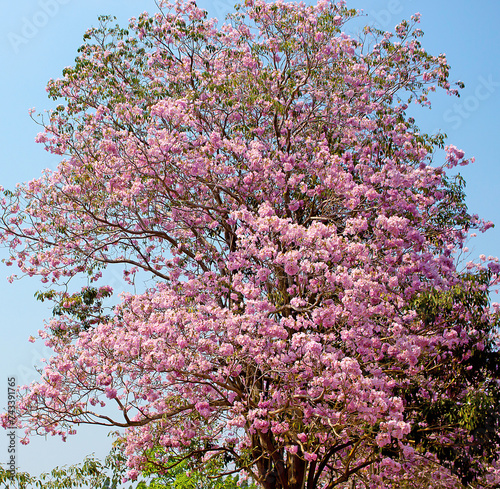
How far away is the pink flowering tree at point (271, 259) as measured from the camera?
915cm

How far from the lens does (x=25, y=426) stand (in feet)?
36.6

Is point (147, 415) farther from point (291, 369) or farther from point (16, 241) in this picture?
point (16, 241)

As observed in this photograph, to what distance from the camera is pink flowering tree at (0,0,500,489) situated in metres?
9.15

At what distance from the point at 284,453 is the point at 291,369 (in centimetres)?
328

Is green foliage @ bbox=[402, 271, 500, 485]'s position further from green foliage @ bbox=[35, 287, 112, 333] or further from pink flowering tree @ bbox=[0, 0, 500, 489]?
green foliage @ bbox=[35, 287, 112, 333]

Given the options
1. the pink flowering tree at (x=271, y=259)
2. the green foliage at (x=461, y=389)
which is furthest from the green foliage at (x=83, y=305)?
the green foliage at (x=461, y=389)

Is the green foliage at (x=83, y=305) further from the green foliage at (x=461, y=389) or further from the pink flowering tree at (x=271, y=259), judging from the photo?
the green foliage at (x=461, y=389)

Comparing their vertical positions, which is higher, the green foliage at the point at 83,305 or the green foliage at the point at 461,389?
the green foliage at the point at 83,305

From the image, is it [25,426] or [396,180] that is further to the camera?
[25,426]

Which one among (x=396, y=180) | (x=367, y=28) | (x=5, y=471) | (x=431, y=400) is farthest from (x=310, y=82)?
(x=5, y=471)

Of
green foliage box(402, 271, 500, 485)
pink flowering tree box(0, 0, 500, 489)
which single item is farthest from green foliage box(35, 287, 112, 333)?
green foliage box(402, 271, 500, 485)

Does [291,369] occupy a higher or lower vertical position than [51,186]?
lower

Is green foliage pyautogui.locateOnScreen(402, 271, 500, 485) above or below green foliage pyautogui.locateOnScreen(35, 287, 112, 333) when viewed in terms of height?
below

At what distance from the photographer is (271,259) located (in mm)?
9539
